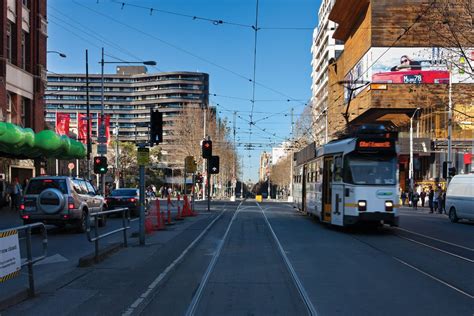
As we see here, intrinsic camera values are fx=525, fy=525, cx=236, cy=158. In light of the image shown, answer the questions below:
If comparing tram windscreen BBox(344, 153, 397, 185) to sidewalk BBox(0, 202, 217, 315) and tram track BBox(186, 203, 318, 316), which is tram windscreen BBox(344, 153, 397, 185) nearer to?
tram track BBox(186, 203, 318, 316)

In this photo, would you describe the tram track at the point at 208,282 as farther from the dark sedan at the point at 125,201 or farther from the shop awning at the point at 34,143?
the dark sedan at the point at 125,201

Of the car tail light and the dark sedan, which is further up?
the car tail light

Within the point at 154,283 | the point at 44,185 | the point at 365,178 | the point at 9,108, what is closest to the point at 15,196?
the point at 9,108

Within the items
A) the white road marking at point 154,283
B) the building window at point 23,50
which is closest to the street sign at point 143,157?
the white road marking at point 154,283

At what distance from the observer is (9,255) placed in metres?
7.47

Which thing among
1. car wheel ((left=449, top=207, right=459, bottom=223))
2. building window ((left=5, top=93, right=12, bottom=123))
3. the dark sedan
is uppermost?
building window ((left=5, top=93, right=12, bottom=123))

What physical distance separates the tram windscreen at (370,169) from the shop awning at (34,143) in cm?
1483

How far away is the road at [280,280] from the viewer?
7.49 meters

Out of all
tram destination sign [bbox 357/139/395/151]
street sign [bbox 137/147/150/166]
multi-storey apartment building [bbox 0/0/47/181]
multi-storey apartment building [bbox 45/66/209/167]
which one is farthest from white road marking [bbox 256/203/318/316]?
multi-storey apartment building [bbox 45/66/209/167]

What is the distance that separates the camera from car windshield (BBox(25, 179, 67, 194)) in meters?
18.1

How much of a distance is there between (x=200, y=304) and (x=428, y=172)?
54.0m

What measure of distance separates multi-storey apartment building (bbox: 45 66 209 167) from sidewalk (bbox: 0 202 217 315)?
248ft

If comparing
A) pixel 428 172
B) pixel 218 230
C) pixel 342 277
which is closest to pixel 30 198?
pixel 218 230

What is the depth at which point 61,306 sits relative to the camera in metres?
7.53
